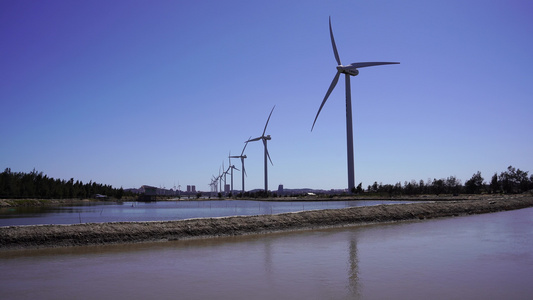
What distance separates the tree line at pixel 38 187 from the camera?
304 ft

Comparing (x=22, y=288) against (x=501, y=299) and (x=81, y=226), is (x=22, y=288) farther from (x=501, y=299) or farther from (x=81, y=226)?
(x=501, y=299)

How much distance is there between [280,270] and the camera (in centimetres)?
1305

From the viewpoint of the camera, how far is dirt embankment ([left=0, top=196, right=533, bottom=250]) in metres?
18.1

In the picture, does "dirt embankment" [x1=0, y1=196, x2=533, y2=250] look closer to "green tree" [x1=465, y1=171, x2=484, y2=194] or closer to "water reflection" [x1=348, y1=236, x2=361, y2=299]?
"water reflection" [x1=348, y1=236, x2=361, y2=299]

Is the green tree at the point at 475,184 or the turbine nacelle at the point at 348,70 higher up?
the turbine nacelle at the point at 348,70

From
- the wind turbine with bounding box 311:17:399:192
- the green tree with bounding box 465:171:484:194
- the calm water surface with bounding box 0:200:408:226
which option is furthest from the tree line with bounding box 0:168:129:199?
the green tree with bounding box 465:171:484:194

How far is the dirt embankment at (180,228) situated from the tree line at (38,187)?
8636 cm

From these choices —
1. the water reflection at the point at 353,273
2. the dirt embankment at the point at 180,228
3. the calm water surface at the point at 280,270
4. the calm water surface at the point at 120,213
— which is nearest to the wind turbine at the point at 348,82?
the calm water surface at the point at 120,213

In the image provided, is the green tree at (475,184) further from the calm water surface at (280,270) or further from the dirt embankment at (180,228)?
the calm water surface at (280,270)

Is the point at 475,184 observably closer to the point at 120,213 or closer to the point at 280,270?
the point at 120,213

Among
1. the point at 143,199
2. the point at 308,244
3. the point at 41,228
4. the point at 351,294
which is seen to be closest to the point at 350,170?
the point at 308,244

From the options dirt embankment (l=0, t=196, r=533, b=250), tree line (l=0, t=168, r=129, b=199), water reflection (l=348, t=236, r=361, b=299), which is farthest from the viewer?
tree line (l=0, t=168, r=129, b=199)

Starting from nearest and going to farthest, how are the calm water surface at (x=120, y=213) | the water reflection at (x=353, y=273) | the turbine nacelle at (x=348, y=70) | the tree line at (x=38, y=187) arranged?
the water reflection at (x=353, y=273)
the calm water surface at (x=120, y=213)
the turbine nacelle at (x=348, y=70)
the tree line at (x=38, y=187)

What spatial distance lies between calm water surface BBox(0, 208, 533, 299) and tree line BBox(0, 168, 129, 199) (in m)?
89.6
